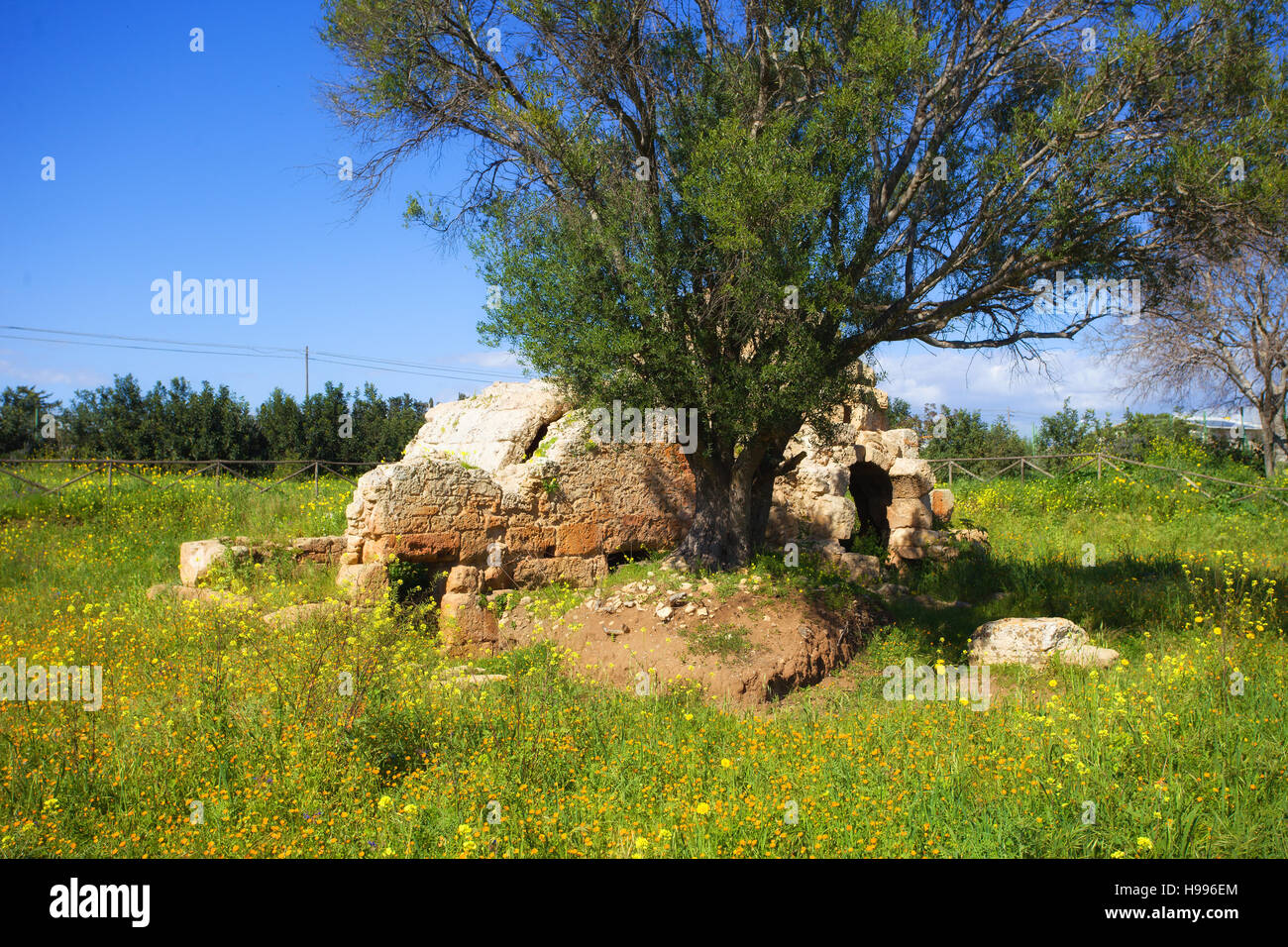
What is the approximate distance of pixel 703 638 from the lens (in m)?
9.08

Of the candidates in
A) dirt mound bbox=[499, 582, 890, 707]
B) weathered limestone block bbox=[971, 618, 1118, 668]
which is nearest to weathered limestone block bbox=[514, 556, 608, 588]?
dirt mound bbox=[499, 582, 890, 707]

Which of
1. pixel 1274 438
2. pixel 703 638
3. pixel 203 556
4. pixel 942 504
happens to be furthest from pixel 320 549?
pixel 1274 438

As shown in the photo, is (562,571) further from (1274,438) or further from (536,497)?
(1274,438)

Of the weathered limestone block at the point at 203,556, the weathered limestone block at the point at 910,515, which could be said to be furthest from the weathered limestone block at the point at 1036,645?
the weathered limestone block at the point at 203,556

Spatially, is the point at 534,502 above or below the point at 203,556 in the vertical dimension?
above

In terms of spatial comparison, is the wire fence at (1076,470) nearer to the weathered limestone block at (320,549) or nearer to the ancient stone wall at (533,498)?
the ancient stone wall at (533,498)

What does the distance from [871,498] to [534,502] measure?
8.17 metres

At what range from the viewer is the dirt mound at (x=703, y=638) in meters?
8.48

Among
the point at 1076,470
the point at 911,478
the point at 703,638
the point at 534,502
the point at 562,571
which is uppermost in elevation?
the point at 1076,470

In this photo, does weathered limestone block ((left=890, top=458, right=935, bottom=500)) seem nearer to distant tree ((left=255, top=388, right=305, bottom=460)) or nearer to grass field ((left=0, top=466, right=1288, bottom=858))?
grass field ((left=0, top=466, right=1288, bottom=858))

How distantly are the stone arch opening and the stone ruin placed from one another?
1.45 meters

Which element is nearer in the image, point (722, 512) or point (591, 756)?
point (591, 756)

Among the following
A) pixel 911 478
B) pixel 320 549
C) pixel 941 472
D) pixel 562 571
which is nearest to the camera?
pixel 562 571

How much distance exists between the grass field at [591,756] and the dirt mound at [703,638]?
0.35 metres
